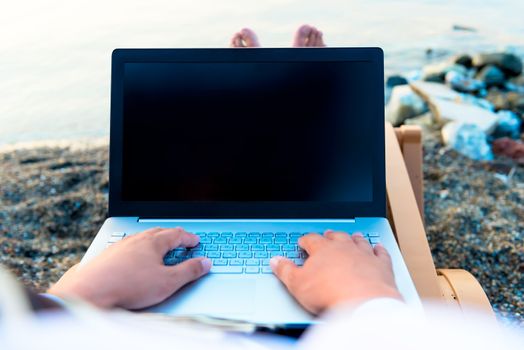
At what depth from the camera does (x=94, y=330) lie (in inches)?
13.6

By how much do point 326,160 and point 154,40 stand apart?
210 cm

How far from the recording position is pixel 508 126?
7.82 ft

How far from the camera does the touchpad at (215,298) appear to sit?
2.43ft

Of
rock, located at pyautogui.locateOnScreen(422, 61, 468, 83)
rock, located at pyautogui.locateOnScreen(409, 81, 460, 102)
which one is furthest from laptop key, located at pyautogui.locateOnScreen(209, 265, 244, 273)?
rock, located at pyautogui.locateOnScreen(422, 61, 468, 83)

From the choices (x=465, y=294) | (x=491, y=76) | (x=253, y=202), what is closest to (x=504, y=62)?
(x=491, y=76)

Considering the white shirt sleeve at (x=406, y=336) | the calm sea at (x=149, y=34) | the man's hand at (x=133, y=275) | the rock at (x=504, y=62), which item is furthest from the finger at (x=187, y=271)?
the rock at (x=504, y=62)

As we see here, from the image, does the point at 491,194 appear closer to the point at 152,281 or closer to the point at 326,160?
the point at 326,160

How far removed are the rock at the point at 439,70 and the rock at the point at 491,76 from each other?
0.08m

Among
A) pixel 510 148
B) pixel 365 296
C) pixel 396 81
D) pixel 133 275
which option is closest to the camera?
pixel 365 296

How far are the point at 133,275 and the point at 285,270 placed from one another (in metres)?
0.20

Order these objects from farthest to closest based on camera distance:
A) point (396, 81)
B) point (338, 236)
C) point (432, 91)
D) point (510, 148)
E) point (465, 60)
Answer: point (465, 60) < point (396, 81) < point (432, 91) < point (510, 148) < point (338, 236)

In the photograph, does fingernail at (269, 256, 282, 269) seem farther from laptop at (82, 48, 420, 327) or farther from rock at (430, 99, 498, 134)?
rock at (430, 99, 498, 134)

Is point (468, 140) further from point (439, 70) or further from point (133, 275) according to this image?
point (133, 275)

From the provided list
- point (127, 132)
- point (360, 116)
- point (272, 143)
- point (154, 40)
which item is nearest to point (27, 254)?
point (127, 132)
